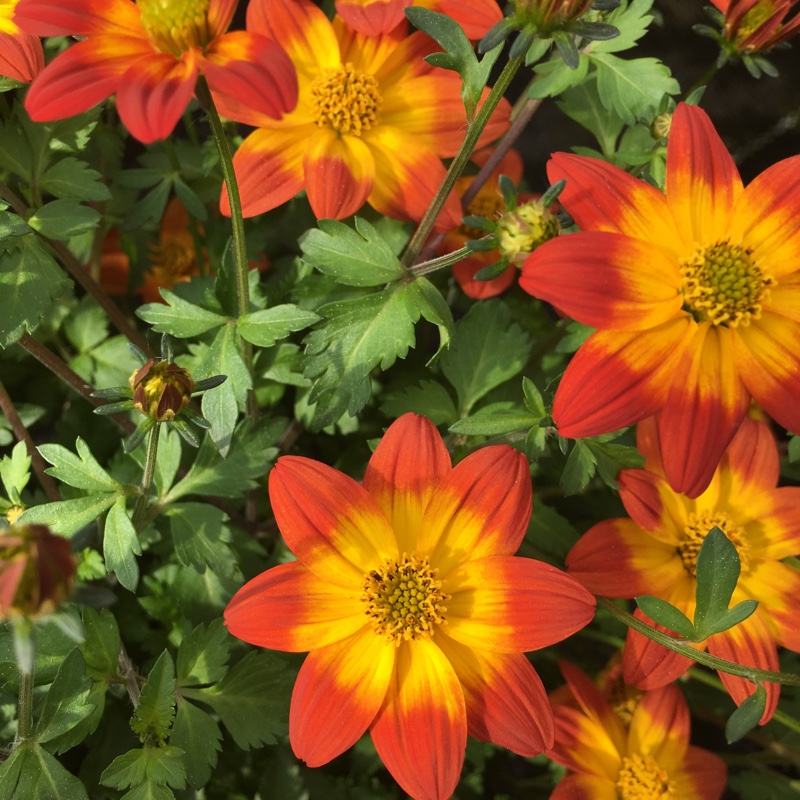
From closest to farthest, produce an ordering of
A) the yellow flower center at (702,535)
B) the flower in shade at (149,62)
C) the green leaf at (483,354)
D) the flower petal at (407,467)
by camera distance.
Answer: the flower in shade at (149,62) < the flower petal at (407,467) < the yellow flower center at (702,535) < the green leaf at (483,354)

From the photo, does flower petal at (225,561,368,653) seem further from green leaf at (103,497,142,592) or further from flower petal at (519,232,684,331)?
flower petal at (519,232,684,331)

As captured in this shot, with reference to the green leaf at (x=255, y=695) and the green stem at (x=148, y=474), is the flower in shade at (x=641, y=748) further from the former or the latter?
the green stem at (x=148, y=474)

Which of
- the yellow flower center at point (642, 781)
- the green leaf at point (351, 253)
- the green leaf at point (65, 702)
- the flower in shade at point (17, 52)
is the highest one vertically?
the flower in shade at point (17, 52)

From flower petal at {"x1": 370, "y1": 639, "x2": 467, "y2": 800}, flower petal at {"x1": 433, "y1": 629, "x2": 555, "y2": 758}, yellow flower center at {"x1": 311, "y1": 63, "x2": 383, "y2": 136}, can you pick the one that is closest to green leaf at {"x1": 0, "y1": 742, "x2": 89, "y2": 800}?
flower petal at {"x1": 370, "y1": 639, "x2": 467, "y2": 800}

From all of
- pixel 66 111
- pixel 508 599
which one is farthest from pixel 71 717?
pixel 66 111

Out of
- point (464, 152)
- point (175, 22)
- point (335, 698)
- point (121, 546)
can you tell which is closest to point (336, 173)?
point (464, 152)

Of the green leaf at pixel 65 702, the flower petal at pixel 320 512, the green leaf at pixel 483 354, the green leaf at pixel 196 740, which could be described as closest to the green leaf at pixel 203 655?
the green leaf at pixel 196 740

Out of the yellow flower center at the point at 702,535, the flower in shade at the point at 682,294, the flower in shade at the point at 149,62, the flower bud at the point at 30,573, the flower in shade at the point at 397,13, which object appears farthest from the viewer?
the yellow flower center at the point at 702,535

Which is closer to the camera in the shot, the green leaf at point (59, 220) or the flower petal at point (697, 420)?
the flower petal at point (697, 420)
